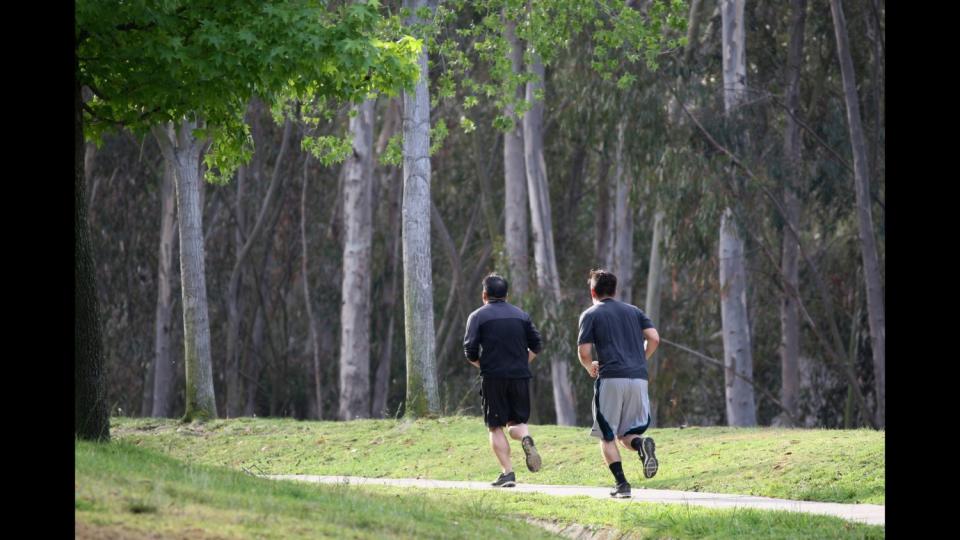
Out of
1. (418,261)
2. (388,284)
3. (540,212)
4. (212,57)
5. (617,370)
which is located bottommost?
(617,370)

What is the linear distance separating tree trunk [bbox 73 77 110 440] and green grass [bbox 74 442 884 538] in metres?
0.53

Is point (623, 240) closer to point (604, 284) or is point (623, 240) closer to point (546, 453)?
point (546, 453)

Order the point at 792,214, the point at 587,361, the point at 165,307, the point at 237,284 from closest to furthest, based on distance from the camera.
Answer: the point at 587,361
the point at 792,214
the point at 165,307
the point at 237,284

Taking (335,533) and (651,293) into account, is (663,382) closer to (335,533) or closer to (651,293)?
(651,293)

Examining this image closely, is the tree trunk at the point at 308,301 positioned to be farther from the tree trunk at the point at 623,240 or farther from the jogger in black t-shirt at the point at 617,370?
the jogger in black t-shirt at the point at 617,370

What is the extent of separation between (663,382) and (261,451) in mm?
13954

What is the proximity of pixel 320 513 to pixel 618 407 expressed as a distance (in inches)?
140

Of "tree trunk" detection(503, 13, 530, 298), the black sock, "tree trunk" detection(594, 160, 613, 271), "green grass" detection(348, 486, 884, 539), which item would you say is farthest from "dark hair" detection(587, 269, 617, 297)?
"tree trunk" detection(594, 160, 613, 271)

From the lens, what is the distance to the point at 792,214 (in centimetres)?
2955

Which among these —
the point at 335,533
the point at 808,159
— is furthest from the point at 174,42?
the point at 808,159

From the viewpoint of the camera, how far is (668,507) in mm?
11969

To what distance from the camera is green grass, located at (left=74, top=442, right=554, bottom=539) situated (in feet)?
28.1

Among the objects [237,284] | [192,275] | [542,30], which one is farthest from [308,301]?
[542,30]

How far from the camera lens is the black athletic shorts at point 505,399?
13844mm
